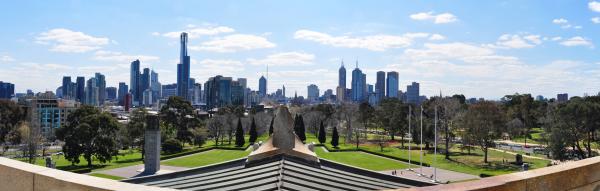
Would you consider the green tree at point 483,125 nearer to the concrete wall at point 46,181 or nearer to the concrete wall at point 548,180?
the concrete wall at point 548,180

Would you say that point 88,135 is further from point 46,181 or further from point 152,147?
point 46,181

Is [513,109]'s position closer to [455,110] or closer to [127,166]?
[455,110]

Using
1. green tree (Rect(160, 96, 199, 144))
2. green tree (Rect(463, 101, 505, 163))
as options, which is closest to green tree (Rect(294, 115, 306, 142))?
green tree (Rect(160, 96, 199, 144))

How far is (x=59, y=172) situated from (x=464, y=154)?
5395 cm

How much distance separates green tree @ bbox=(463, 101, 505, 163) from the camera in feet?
152

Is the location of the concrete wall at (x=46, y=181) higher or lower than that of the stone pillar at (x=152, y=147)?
higher

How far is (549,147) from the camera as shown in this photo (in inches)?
1778

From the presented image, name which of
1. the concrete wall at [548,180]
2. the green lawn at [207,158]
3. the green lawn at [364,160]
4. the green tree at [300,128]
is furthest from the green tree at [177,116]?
the concrete wall at [548,180]

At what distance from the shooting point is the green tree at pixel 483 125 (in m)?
46.4

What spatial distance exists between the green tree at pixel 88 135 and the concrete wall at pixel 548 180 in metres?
42.0

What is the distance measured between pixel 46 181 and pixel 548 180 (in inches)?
182

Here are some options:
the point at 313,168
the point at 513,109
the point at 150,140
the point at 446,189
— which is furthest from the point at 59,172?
the point at 513,109

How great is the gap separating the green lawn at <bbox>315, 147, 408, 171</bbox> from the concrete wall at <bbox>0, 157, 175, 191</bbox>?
1462 inches

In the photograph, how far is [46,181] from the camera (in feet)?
12.8
